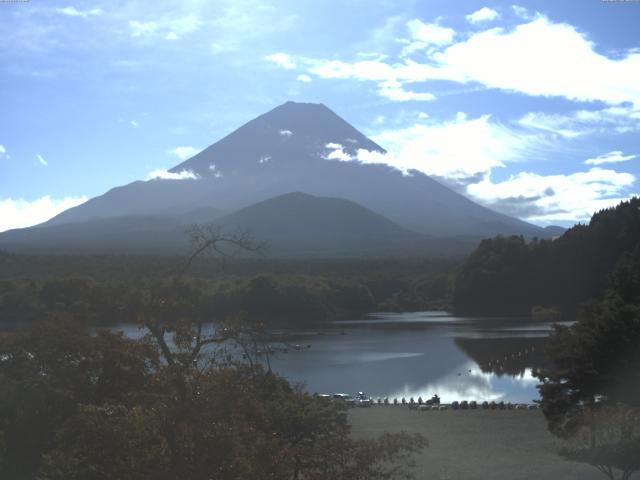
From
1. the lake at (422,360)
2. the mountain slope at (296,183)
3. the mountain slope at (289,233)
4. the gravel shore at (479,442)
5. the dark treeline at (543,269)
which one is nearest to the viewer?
the gravel shore at (479,442)

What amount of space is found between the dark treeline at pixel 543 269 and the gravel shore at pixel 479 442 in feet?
100

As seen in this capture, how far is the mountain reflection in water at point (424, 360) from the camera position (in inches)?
803

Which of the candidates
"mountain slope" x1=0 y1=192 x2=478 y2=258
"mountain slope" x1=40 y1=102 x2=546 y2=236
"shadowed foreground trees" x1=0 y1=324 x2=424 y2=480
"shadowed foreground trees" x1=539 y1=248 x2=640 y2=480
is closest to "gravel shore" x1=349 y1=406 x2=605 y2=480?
"shadowed foreground trees" x1=539 y1=248 x2=640 y2=480

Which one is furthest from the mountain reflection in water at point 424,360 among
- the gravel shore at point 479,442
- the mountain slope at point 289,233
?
the mountain slope at point 289,233

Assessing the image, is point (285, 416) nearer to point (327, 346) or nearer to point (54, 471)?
point (54, 471)

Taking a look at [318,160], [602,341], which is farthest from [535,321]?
[318,160]

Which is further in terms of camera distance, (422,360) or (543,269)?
(543,269)

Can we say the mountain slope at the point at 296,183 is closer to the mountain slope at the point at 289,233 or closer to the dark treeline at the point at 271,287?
the mountain slope at the point at 289,233

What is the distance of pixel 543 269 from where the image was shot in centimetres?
4675

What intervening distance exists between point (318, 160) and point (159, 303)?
448 ft

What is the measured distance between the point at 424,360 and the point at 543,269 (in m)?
23.5

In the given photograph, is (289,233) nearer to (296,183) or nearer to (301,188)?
(301,188)

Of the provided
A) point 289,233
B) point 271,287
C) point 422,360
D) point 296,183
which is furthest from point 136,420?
point 296,183

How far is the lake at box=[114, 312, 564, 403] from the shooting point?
2034 cm
